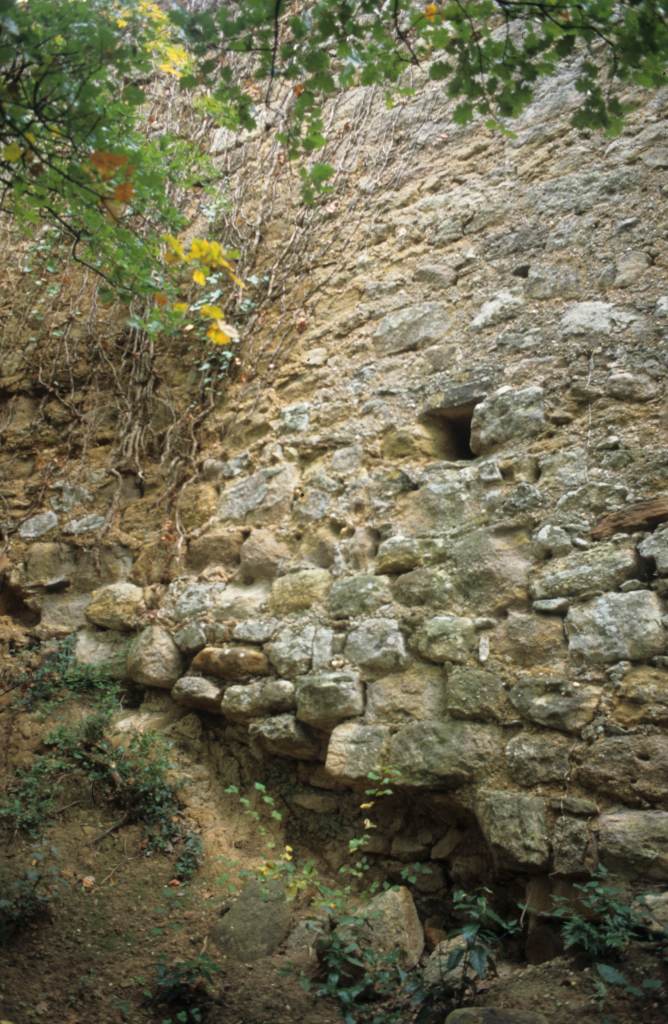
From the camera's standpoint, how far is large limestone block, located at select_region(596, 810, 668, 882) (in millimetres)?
2141

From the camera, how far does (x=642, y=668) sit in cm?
241

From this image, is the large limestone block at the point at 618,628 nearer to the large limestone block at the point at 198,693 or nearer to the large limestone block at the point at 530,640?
the large limestone block at the point at 530,640

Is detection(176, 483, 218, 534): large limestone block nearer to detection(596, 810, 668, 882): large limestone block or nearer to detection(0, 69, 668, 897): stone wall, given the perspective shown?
detection(0, 69, 668, 897): stone wall

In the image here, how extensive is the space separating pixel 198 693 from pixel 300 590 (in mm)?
593

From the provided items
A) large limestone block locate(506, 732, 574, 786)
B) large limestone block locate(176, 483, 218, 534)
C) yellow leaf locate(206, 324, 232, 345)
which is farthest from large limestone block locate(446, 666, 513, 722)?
large limestone block locate(176, 483, 218, 534)

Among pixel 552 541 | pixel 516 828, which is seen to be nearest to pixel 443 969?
pixel 516 828

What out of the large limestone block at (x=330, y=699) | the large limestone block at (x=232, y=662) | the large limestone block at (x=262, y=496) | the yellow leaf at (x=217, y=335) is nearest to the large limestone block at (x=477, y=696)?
the large limestone block at (x=330, y=699)

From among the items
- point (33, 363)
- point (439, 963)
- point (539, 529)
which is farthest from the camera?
point (33, 363)

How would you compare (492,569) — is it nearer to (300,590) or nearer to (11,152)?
(300,590)

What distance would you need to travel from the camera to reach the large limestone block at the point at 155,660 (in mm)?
3328

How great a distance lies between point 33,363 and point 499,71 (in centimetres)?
322

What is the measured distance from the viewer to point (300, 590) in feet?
10.6

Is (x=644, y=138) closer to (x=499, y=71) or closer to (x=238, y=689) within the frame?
(x=499, y=71)

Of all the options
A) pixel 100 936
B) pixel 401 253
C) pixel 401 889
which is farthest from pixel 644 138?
pixel 100 936
